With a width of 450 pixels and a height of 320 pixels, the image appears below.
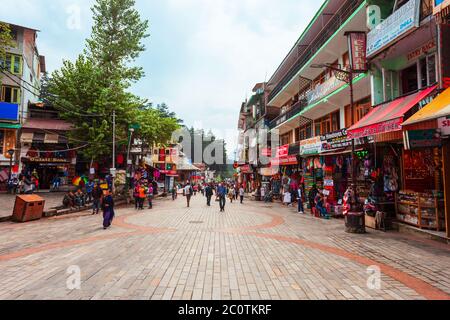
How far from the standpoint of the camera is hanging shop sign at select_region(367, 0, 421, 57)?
8594 mm

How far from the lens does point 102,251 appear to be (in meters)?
7.14

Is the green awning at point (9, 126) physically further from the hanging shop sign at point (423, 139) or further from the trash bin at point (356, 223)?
the hanging shop sign at point (423, 139)

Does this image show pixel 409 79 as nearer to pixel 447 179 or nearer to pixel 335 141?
pixel 335 141

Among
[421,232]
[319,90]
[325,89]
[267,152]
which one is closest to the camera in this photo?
[421,232]

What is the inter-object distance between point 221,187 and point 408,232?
11053 mm

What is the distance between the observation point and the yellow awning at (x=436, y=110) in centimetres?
637

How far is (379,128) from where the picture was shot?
30.3 feet

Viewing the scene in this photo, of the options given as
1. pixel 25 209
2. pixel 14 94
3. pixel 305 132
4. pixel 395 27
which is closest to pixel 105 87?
pixel 14 94

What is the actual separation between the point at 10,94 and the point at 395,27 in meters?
31.6

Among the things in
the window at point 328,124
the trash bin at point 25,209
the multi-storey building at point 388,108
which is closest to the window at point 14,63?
the trash bin at point 25,209

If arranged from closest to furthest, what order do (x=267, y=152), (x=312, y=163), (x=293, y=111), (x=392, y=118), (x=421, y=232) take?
1. (x=392, y=118)
2. (x=421, y=232)
3. (x=312, y=163)
4. (x=293, y=111)
5. (x=267, y=152)

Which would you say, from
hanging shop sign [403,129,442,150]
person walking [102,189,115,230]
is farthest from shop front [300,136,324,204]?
person walking [102,189,115,230]

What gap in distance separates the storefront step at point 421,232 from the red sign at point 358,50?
711cm

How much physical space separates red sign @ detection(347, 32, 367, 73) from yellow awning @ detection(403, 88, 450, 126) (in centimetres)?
514
